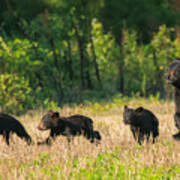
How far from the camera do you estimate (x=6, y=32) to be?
20.7 metres

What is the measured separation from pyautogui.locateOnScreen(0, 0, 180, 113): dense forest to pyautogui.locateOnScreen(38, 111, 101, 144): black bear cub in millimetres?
9027

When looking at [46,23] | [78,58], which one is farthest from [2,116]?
[78,58]

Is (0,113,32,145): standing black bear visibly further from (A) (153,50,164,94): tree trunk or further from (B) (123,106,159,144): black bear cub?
(A) (153,50,164,94): tree trunk

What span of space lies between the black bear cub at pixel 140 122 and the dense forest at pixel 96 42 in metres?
9.62

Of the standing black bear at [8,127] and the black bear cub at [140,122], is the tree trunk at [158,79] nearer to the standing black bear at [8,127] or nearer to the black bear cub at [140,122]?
the black bear cub at [140,122]

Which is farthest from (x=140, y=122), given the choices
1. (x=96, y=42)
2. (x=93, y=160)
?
(x=96, y=42)

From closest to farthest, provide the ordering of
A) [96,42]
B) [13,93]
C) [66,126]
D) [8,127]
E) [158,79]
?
[8,127]
[66,126]
[13,93]
[158,79]
[96,42]

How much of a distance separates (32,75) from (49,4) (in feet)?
11.6

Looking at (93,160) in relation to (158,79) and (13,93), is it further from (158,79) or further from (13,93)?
(158,79)

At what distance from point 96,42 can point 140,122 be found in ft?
44.6

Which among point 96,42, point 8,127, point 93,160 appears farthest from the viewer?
point 96,42

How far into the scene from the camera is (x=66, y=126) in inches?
316

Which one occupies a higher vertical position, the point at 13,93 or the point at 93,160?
the point at 13,93

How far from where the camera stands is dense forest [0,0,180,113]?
1866cm
